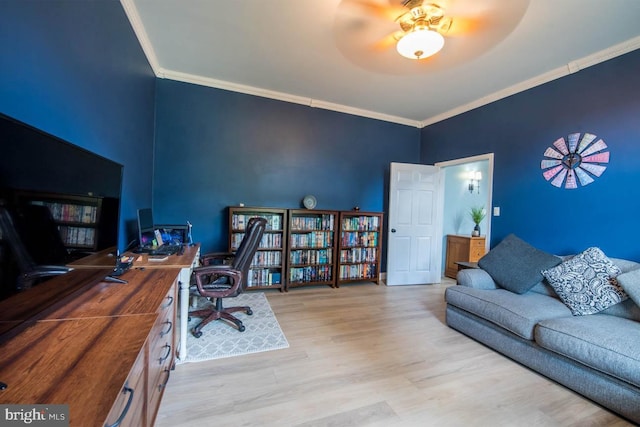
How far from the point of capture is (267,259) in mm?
3617

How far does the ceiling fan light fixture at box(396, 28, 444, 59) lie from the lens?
1979mm

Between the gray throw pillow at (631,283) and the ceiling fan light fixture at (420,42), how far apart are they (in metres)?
2.23

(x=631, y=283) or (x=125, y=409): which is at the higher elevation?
(x=631, y=283)

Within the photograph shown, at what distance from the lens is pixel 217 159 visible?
11.6ft

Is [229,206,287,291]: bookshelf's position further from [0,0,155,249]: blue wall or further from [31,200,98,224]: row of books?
[31,200,98,224]: row of books

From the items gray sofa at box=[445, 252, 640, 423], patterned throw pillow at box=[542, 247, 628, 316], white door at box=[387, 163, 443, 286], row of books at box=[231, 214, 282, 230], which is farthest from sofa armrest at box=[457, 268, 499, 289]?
row of books at box=[231, 214, 282, 230]

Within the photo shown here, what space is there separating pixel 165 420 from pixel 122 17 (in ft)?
9.35

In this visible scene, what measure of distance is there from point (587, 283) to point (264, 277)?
3336mm

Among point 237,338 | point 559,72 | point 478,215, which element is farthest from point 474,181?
point 237,338

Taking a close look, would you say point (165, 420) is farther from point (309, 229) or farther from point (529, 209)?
point (529, 209)

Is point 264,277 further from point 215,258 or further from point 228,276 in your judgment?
point 228,276

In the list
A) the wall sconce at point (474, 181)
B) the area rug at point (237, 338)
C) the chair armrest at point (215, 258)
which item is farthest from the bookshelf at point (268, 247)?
the wall sconce at point (474, 181)

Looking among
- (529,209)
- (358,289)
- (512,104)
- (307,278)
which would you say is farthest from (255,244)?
(512,104)

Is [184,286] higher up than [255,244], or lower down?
lower down
